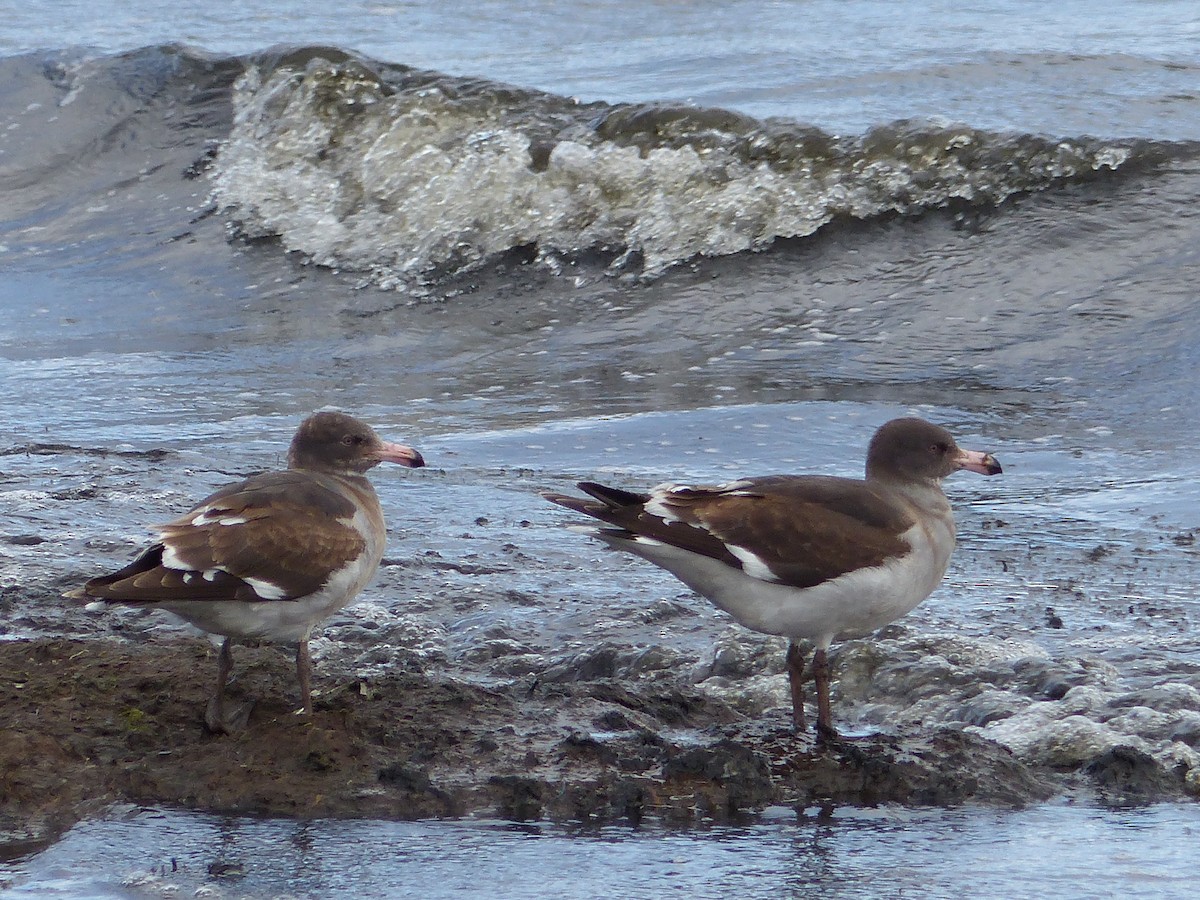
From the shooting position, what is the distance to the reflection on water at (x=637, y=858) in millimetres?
3816

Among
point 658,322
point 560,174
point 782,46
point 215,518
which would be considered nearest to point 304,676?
point 215,518

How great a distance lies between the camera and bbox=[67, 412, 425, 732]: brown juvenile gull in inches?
182

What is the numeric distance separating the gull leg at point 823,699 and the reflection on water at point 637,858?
469mm

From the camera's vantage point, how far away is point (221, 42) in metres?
18.6

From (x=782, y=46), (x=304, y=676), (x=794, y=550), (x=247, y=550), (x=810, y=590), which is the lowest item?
(x=304, y=676)

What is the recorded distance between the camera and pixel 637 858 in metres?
4.02

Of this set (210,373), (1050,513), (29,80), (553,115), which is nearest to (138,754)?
(1050,513)

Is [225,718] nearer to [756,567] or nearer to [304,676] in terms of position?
[304,676]

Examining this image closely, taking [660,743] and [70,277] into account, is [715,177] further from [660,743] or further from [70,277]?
[660,743]

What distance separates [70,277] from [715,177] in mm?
5182

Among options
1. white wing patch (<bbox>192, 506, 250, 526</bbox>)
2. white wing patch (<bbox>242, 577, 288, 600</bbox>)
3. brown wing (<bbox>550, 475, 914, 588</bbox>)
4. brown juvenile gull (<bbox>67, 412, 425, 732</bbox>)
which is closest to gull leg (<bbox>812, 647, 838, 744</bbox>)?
brown wing (<bbox>550, 475, 914, 588</bbox>)

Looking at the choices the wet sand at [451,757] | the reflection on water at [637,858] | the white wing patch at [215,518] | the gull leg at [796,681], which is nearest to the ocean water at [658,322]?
the reflection on water at [637,858]

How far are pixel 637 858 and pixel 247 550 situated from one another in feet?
5.05

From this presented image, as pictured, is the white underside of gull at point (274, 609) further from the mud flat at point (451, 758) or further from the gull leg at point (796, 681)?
the gull leg at point (796, 681)
